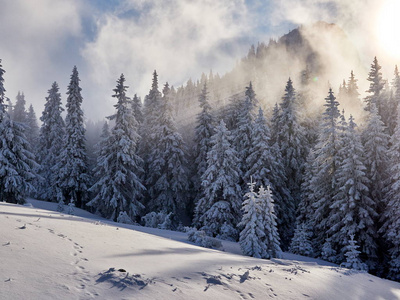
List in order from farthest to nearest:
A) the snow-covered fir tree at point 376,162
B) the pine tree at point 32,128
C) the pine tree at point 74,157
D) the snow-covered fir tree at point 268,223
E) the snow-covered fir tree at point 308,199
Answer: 1. the pine tree at point 32,128
2. the pine tree at point 74,157
3. the snow-covered fir tree at point 308,199
4. the snow-covered fir tree at point 376,162
5. the snow-covered fir tree at point 268,223

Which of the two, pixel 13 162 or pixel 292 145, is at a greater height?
pixel 292 145

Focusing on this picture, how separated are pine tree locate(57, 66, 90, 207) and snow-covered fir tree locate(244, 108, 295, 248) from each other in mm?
19548

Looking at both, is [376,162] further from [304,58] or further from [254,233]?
[304,58]

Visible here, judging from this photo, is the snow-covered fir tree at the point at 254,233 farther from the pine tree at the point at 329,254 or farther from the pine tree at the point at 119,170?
the pine tree at the point at 119,170

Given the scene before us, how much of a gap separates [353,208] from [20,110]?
79679mm

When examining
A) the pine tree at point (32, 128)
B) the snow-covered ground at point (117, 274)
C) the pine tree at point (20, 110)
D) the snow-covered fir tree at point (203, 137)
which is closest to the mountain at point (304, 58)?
the pine tree at point (20, 110)

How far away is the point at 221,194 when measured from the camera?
91.1ft

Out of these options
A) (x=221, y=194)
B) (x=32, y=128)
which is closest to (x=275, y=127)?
(x=221, y=194)

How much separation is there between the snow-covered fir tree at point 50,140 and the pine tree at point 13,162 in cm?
1092

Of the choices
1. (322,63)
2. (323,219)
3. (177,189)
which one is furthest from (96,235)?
(322,63)

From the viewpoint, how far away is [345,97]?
60094mm

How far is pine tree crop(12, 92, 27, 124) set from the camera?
70.4 meters

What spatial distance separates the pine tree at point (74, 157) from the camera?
32.6 meters

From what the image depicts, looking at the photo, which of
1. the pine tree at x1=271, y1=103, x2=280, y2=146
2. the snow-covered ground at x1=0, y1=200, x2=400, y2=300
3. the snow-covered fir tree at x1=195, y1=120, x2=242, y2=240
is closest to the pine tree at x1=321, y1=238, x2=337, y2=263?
the snow-covered fir tree at x1=195, y1=120, x2=242, y2=240
